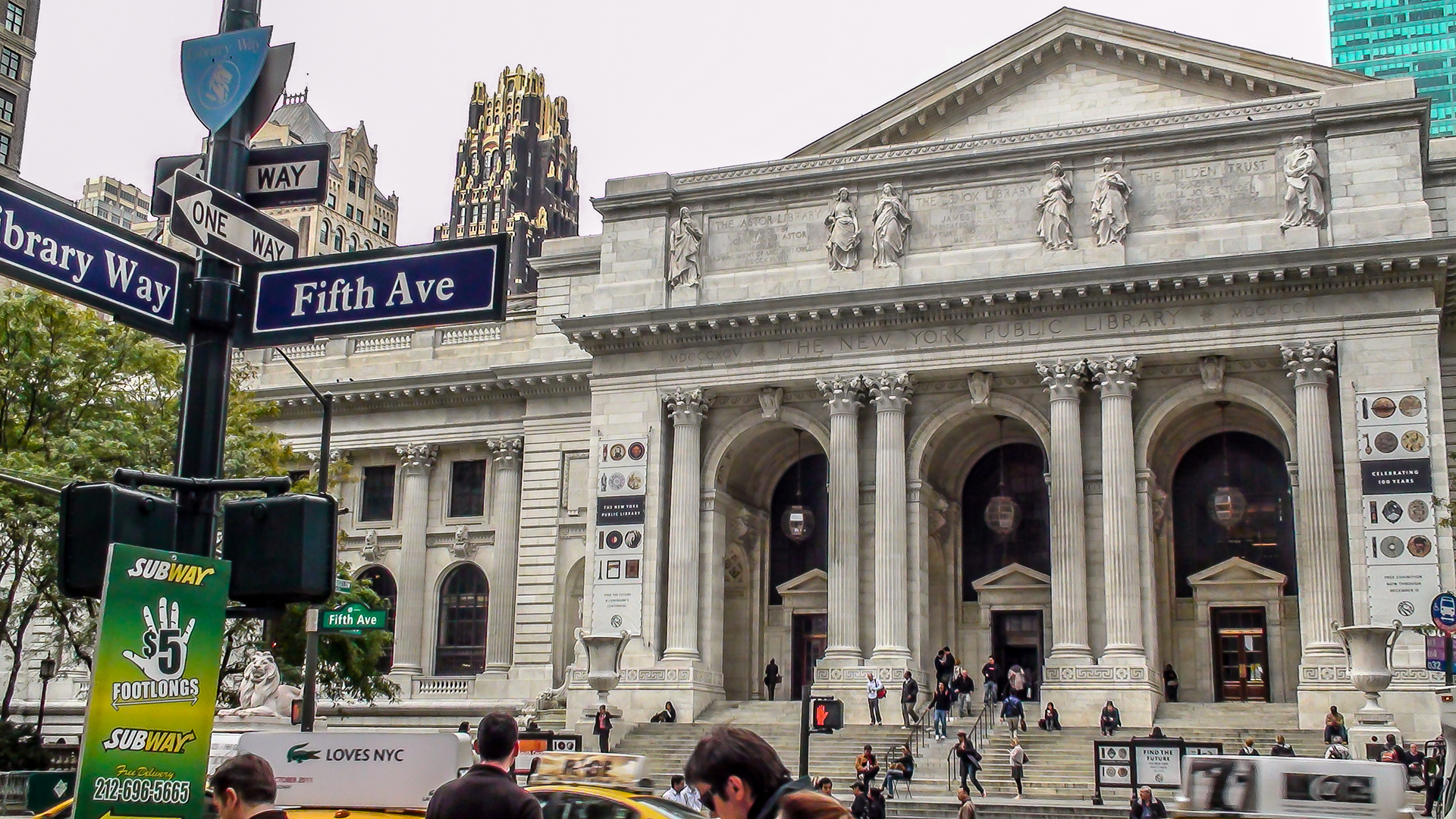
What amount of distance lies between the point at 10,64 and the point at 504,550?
40591 mm

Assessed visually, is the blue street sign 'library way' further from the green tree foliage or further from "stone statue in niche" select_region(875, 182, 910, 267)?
"stone statue in niche" select_region(875, 182, 910, 267)

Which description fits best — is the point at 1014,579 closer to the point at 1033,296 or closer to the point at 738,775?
the point at 1033,296

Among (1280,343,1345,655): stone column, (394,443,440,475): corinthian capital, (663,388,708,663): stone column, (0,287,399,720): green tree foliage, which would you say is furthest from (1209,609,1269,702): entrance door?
(394,443,440,475): corinthian capital

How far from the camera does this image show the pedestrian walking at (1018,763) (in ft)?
113

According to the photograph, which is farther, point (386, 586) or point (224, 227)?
point (386, 586)

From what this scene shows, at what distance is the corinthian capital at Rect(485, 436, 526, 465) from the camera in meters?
56.4

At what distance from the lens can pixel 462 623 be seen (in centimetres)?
5684

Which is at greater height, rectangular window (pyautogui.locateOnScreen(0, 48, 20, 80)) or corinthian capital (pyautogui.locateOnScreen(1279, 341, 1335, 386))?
rectangular window (pyautogui.locateOnScreen(0, 48, 20, 80))

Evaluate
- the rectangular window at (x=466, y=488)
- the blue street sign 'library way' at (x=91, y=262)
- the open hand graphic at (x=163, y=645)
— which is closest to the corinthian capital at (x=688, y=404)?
the rectangular window at (x=466, y=488)

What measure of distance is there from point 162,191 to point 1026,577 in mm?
42202

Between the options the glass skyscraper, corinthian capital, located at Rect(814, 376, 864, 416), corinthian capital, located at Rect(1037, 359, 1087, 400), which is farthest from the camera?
the glass skyscraper

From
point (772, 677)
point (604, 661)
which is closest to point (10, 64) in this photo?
point (604, 661)

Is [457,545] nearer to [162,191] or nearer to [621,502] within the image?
[621,502]

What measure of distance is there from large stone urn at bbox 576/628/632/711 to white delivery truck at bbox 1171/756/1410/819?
28.6 m
